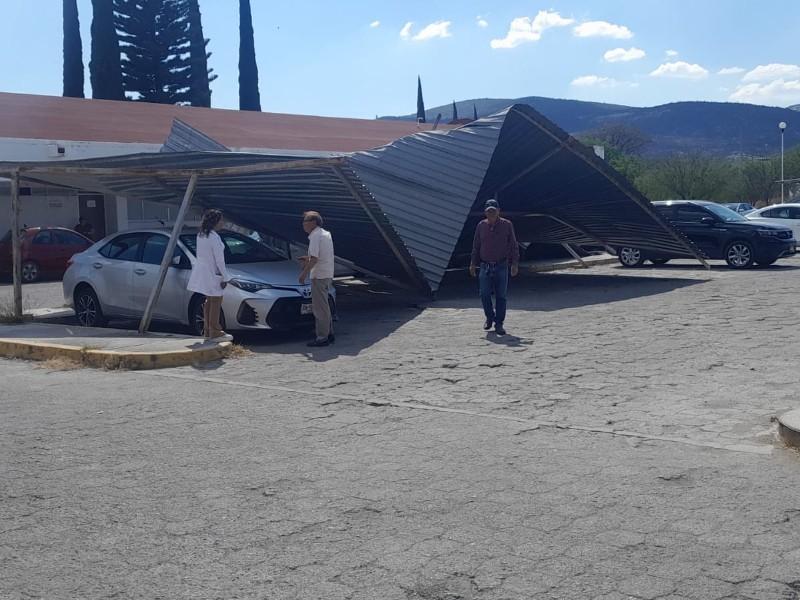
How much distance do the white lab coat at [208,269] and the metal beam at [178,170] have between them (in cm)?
151

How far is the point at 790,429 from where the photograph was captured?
246 inches

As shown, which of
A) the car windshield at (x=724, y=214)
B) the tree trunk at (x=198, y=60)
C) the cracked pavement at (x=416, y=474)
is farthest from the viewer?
the tree trunk at (x=198, y=60)

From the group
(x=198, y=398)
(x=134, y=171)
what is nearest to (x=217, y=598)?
(x=198, y=398)

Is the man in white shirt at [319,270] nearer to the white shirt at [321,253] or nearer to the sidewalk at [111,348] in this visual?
the white shirt at [321,253]

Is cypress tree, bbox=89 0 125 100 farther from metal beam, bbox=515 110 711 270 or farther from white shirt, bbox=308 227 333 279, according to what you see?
white shirt, bbox=308 227 333 279

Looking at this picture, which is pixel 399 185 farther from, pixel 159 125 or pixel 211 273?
pixel 159 125

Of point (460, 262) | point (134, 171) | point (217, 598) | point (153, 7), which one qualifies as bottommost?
point (217, 598)

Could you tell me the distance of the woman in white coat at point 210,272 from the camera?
10.9 meters

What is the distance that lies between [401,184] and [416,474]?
1015cm

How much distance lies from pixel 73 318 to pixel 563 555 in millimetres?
11855

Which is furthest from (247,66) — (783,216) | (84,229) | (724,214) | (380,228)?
(380,228)

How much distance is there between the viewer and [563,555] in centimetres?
452

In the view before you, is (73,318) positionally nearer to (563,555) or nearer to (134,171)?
(134,171)

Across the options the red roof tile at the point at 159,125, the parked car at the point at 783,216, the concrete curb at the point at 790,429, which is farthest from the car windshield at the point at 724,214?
the red roof tile at the point at 159,125
